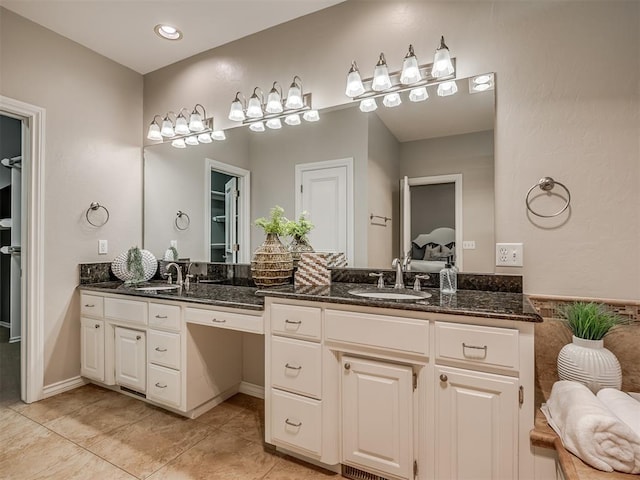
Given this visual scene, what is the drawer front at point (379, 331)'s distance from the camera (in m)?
1.38

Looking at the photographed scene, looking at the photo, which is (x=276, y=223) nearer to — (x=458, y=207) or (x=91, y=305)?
(x=458, y=207)

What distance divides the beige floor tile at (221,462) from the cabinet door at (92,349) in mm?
1124

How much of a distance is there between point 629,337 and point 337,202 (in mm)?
1605

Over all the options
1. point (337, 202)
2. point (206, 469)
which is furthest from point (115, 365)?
point (337, 202)

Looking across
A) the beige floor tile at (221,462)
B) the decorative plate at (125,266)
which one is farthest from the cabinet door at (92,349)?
the beige floor tile at (221,462)

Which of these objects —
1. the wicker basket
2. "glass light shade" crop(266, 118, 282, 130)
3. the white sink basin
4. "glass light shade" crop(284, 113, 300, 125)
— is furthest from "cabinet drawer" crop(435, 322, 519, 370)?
"glass light shade" crop(266, 118, 282, 130)

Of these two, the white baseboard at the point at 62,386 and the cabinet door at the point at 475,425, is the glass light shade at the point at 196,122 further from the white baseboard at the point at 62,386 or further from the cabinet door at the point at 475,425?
the cabinet door at the point at 475,425

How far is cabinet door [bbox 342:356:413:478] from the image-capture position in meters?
1.43

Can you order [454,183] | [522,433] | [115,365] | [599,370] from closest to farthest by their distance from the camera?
[522,433], [599,370], [454,183], [115,365]

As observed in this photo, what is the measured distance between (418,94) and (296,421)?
1.88 m

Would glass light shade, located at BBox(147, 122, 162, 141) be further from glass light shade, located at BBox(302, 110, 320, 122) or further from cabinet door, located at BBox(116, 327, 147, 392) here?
cabinet door, located at BBox(116, 327, 147, 392)

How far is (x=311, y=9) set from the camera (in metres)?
2.23

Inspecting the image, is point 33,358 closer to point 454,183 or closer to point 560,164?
point 454,183

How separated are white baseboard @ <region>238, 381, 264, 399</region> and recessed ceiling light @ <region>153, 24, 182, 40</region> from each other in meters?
2.65
